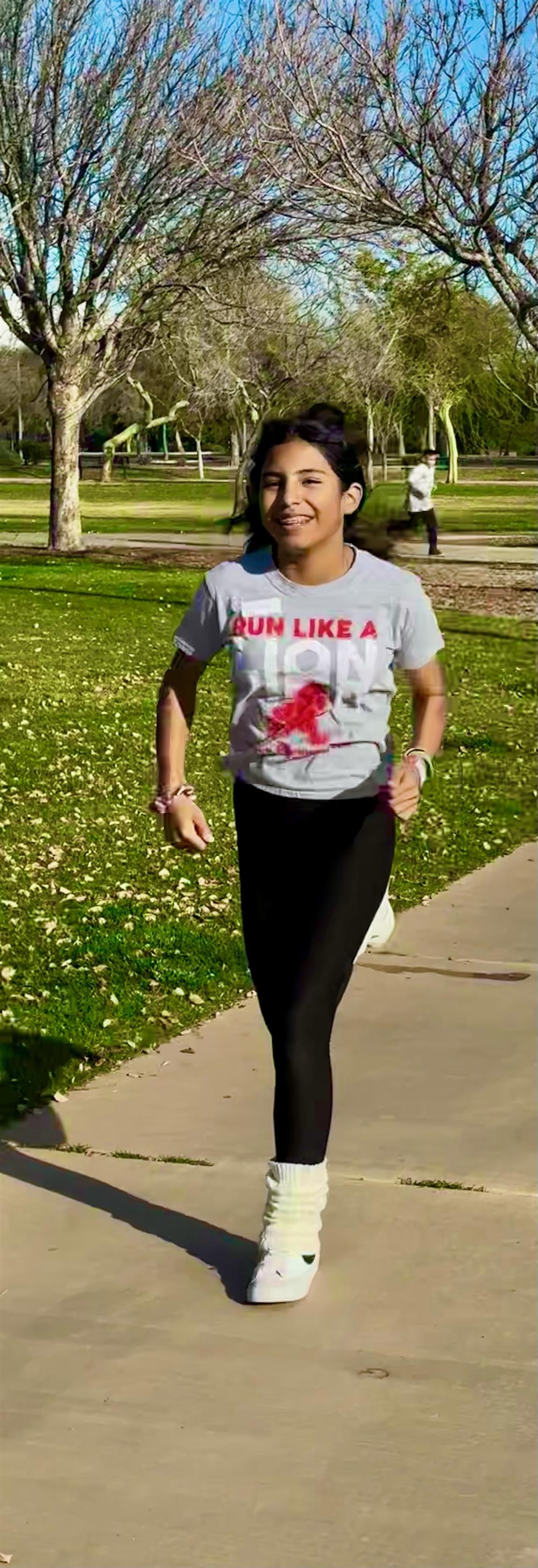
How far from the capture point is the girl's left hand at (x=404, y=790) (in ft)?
11.8

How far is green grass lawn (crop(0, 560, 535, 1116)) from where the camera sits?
5586mm

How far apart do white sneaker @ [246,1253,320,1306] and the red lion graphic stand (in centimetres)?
95

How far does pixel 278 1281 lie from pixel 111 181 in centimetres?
2372

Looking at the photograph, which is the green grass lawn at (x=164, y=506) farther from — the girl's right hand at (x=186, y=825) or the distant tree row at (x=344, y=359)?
the girl's right hand at (x=186, y=825)

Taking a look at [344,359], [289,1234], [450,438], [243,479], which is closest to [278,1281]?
[289,1234]

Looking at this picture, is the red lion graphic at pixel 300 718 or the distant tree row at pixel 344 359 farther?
the distant tree row at pixel 344 359

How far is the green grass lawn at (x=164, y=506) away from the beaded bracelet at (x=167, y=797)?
15.2m

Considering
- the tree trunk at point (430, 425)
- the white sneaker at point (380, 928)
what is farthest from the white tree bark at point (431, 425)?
the white sneaker at point (380, 928)

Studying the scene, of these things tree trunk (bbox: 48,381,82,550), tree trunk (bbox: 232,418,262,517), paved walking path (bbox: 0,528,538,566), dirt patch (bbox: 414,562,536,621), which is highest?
tree trunk (bbox: 232,418,262,517)

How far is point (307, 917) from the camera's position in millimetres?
3627

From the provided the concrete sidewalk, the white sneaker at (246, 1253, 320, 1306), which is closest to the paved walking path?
the concrete sidewalk

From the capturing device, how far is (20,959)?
6176 mm

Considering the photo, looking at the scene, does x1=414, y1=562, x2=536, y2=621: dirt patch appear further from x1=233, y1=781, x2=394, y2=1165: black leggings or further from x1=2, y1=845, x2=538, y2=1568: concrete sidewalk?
x1=233, y1=781, x2=394, y2=1165: black leggings

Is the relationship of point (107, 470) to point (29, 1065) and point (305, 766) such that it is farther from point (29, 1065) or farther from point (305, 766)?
point (305, 766)
